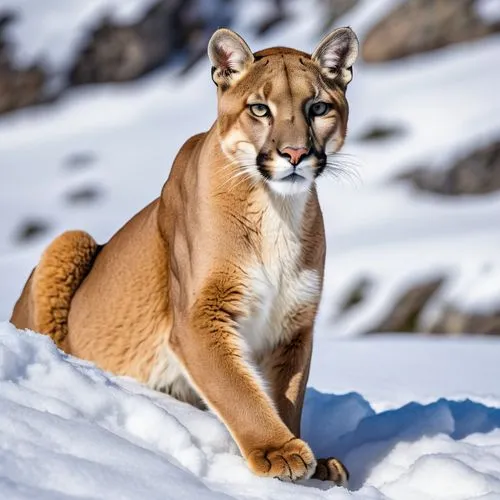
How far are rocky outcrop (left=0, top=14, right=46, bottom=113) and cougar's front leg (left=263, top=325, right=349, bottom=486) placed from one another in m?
19.2

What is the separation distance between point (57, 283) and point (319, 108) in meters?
1.63

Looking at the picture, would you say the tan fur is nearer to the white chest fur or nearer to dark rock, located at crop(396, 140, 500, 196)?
the white chest fur

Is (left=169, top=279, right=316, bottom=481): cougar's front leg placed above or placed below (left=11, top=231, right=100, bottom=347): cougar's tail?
below

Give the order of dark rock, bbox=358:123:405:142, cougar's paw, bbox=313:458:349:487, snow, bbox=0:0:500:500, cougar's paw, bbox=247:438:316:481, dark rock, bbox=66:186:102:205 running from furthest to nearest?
1. dark rock, bbox=66:186:102:205
2. dark rock, bbox=358:123:405:142
3. cougar's paw, bbox=313:458:349:487
4. cougar's paw, bbox=247:438:316:481
5. snow, bbox=0:0:500:500

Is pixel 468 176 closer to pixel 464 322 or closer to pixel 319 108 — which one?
pixel 464 322

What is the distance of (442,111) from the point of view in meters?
18.0

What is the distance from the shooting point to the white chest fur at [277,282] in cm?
407

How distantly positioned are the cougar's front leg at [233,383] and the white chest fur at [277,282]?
0.29 feet

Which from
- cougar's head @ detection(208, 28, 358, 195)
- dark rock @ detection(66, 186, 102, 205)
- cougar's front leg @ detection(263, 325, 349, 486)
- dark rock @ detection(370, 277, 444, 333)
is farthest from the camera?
dark rock @ detection(66, 186, 102, 205)

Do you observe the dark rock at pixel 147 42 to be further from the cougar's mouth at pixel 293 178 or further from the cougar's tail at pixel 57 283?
the cougar's mouth at pixel 293 178

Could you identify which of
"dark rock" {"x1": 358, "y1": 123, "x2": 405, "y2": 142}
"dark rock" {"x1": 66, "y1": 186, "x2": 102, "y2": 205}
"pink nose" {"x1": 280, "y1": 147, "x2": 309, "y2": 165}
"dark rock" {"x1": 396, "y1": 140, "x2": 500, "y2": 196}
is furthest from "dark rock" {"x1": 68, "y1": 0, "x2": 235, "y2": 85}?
"pink nose" {"x1": 280, "y1": 147, "x2": 309, "y2": 165}

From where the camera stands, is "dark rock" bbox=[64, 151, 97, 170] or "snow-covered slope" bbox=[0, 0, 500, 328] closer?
"snow-covered slope" bbox=[0, 0, 500, 328]

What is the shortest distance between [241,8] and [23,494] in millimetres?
22545

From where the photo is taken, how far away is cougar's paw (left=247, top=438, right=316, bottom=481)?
3.49 metres
